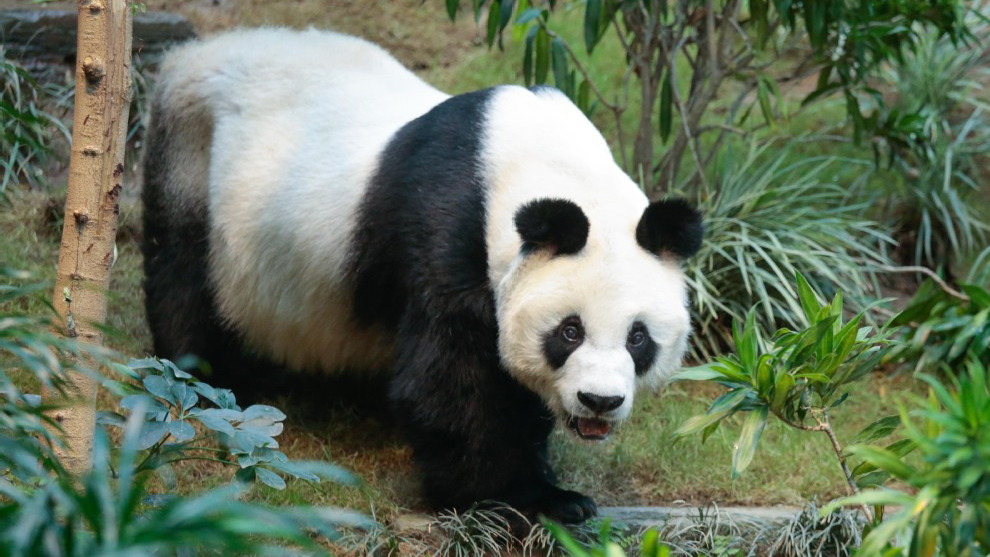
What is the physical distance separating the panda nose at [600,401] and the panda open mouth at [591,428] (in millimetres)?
201

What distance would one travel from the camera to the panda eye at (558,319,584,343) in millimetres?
3498

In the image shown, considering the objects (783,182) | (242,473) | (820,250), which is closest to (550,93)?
(242,473)

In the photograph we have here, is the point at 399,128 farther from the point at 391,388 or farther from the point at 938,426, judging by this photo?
the point at 938,426

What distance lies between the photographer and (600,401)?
339 cm

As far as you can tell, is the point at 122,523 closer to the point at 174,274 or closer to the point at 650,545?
the point at 650,545

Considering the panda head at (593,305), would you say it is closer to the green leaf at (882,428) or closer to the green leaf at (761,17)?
the green leaf at (882,428)

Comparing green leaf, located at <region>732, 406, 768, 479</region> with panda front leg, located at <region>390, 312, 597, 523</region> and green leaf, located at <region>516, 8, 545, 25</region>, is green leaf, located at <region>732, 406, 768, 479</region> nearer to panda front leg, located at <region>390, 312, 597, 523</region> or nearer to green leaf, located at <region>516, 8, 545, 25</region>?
panda front leg, located at <region>390, 312, 597, 523</region>

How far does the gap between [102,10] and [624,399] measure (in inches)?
76.9

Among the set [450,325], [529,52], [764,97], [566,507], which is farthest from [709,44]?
[566,507]

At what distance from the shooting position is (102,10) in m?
2.79

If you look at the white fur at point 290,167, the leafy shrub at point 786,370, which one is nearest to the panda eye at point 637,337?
the leafy shrub at point 786,370

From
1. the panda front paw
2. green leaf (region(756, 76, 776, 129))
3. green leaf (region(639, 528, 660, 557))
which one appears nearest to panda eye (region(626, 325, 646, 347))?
the panda front paw

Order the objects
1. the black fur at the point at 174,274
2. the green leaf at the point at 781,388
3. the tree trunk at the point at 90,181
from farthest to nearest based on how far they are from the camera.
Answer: the black fur at the point at 174,274 → the green leaf at the point at 781,388 → the tree trunk at the point at 90,181

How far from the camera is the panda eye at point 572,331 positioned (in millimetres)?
3498
